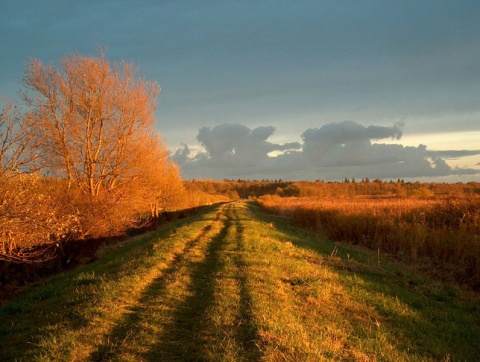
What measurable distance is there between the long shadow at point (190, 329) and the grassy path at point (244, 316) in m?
0.02

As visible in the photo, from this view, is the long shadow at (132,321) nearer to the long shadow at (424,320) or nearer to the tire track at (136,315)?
the tire track at (136,315)

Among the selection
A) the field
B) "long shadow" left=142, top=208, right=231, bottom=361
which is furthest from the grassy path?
the field

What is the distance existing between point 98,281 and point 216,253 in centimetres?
496

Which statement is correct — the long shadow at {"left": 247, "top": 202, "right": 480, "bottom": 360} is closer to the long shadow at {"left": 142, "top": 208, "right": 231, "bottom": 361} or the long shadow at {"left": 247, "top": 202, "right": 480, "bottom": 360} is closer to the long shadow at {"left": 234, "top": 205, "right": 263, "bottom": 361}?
the long shadow at {"left": 234, "top": 205, "right": 263, "bottom": 361}

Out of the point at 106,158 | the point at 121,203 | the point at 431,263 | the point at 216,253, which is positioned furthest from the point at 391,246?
the point at 106,158

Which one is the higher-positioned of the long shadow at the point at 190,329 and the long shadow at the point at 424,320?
the long shadow at the point at 190,329

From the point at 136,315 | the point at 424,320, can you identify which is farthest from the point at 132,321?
the point at 424,320

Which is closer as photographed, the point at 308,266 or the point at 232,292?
the point at 232,292

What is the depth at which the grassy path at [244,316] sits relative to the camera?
576 centimetres

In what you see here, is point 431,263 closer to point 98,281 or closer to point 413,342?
point 413,342

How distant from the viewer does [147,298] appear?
853cm

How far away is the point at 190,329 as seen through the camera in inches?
261

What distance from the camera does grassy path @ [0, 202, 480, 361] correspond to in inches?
227

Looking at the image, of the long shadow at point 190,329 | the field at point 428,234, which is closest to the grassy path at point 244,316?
the long shadow at point 190,329
